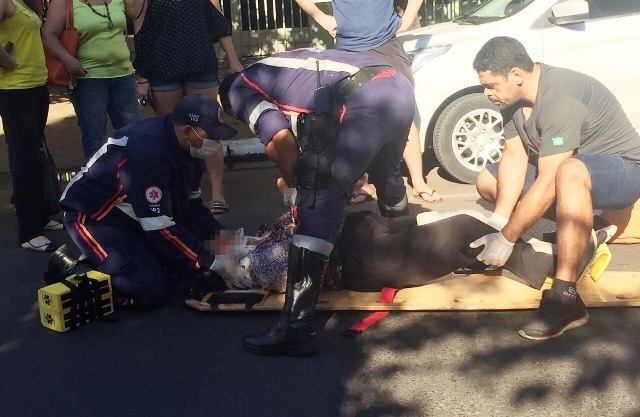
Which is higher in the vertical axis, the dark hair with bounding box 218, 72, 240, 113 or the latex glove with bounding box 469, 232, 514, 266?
the dark hair with bounding box 218, 72, 240, 113

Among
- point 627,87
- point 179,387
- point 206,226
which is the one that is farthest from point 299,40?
point 179,387

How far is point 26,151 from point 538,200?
3276mm

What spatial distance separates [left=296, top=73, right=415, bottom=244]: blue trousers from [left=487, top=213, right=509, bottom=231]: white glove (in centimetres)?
82

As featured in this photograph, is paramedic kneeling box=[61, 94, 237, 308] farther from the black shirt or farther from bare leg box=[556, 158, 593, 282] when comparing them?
bare leg box=[556, 158, 593, 282]

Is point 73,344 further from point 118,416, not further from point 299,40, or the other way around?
point 299,40

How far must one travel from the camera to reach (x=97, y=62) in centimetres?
615

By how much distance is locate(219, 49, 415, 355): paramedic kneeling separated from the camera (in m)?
4.17

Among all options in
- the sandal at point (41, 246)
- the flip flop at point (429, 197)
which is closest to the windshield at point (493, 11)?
the flip flop at point (429, 197)

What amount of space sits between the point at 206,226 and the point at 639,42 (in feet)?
12.3

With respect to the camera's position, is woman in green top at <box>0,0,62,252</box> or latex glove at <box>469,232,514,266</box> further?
woman in green top at <box>0,0,62,252</box>

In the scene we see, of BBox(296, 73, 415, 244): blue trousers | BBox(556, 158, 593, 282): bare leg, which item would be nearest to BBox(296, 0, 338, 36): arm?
BBox(296, 73, 415, 244): blue trousers

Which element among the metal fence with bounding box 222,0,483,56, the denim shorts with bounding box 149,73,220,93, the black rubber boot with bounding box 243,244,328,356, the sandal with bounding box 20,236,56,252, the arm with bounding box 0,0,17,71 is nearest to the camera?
the black rubber boot with bounding box 243,244,328,356

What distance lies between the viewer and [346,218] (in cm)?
477

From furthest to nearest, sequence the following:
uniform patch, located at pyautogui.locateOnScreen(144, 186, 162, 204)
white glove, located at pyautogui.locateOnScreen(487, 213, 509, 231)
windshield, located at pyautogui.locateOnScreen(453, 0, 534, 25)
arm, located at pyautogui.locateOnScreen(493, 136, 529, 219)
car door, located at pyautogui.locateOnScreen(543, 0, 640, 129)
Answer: windshield, located at pyautogui.locateOnScreen(453, 0, 534, 25)
car door, located at pyautogui.locateOnScreen(543, 0, 640, 129)
arm, located at pyautogui.locateOnScreen(493, 136, 529, 219)
white glove, located at pyautogui.locateOnScreen(487, 213, 509, 231)
uniform patch, located at pyautogui.locateOnScreen(144, 186, 162, 204)
